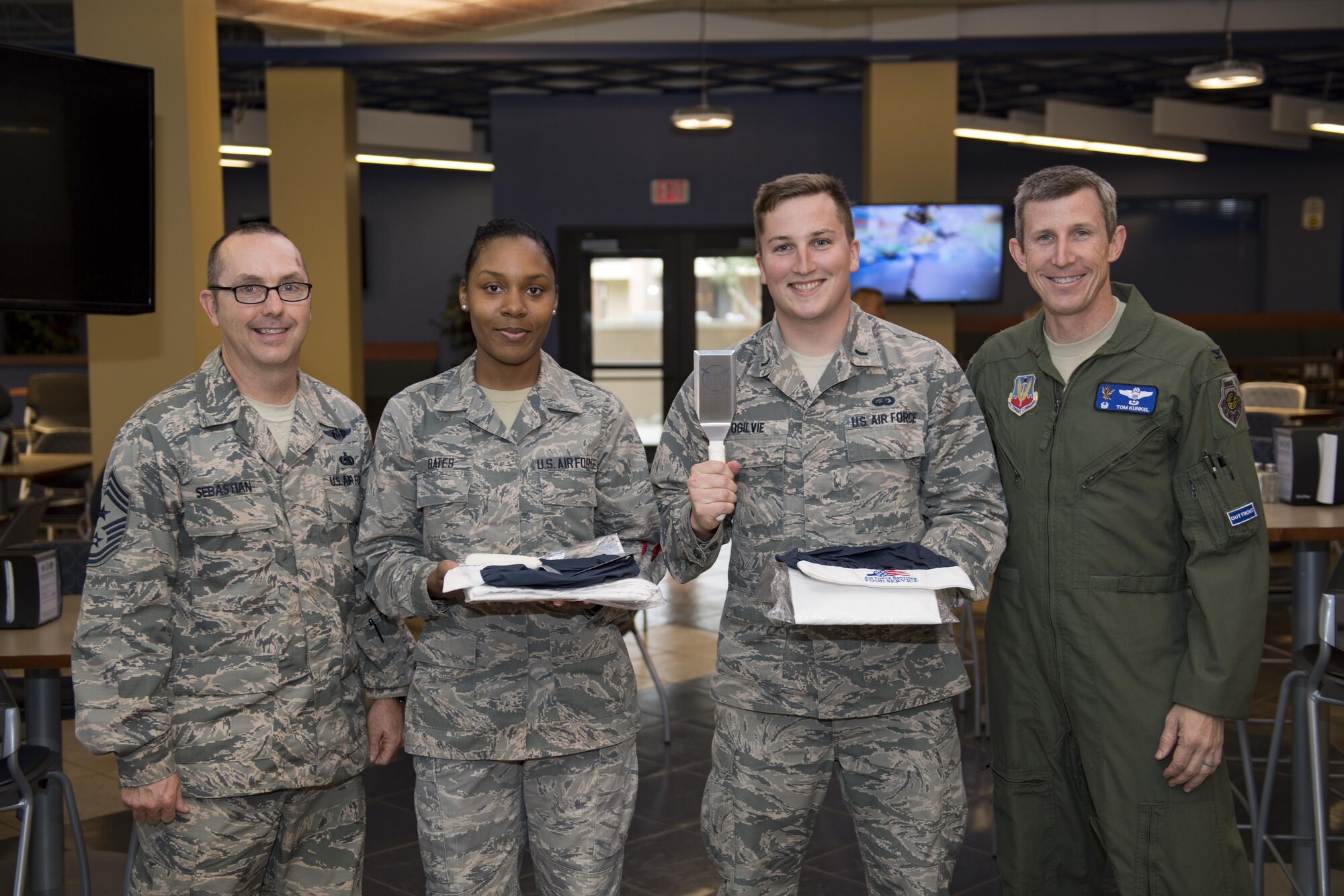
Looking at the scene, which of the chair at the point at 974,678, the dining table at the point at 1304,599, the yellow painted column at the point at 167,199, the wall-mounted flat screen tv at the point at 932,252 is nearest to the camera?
the dining table at the point at 1304,599

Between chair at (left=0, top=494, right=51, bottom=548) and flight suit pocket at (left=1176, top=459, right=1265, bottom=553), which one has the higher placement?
flight suit pocket at (left=1176, top=459, right=1265, bottom=553)

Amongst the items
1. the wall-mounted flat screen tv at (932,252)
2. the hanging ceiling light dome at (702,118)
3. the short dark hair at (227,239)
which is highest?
the hanging ceiling light dome at (702,118)

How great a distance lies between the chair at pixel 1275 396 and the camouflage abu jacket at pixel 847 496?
21.6ft

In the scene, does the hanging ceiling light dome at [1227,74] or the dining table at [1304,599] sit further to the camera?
the hanging ceiling light dome at [1227,74]

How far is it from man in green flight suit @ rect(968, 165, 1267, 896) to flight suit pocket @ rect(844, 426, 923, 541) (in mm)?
290

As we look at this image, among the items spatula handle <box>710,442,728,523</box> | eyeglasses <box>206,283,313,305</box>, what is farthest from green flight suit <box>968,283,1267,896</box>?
eyeglasses <box>206,283,313,305</box>

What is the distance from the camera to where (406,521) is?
7.03ft

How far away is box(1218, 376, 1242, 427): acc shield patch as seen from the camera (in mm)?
2180

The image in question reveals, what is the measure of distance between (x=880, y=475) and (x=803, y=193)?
542 mm

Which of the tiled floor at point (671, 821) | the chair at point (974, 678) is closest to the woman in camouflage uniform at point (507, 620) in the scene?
the tiled floor at point (671, 821)

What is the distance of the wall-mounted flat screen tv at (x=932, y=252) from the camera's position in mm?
9922

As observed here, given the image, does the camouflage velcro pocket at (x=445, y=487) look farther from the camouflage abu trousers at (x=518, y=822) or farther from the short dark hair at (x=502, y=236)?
the camouflage abu trousers at (x=518, y=822)

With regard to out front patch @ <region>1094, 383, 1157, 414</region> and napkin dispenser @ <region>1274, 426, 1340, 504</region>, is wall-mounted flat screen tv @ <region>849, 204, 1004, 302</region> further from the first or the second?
out front patch @ <region>1094, 383, 1157, 414</region>

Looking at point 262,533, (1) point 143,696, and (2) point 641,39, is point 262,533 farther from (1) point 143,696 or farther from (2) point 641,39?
(2) point 641,39
